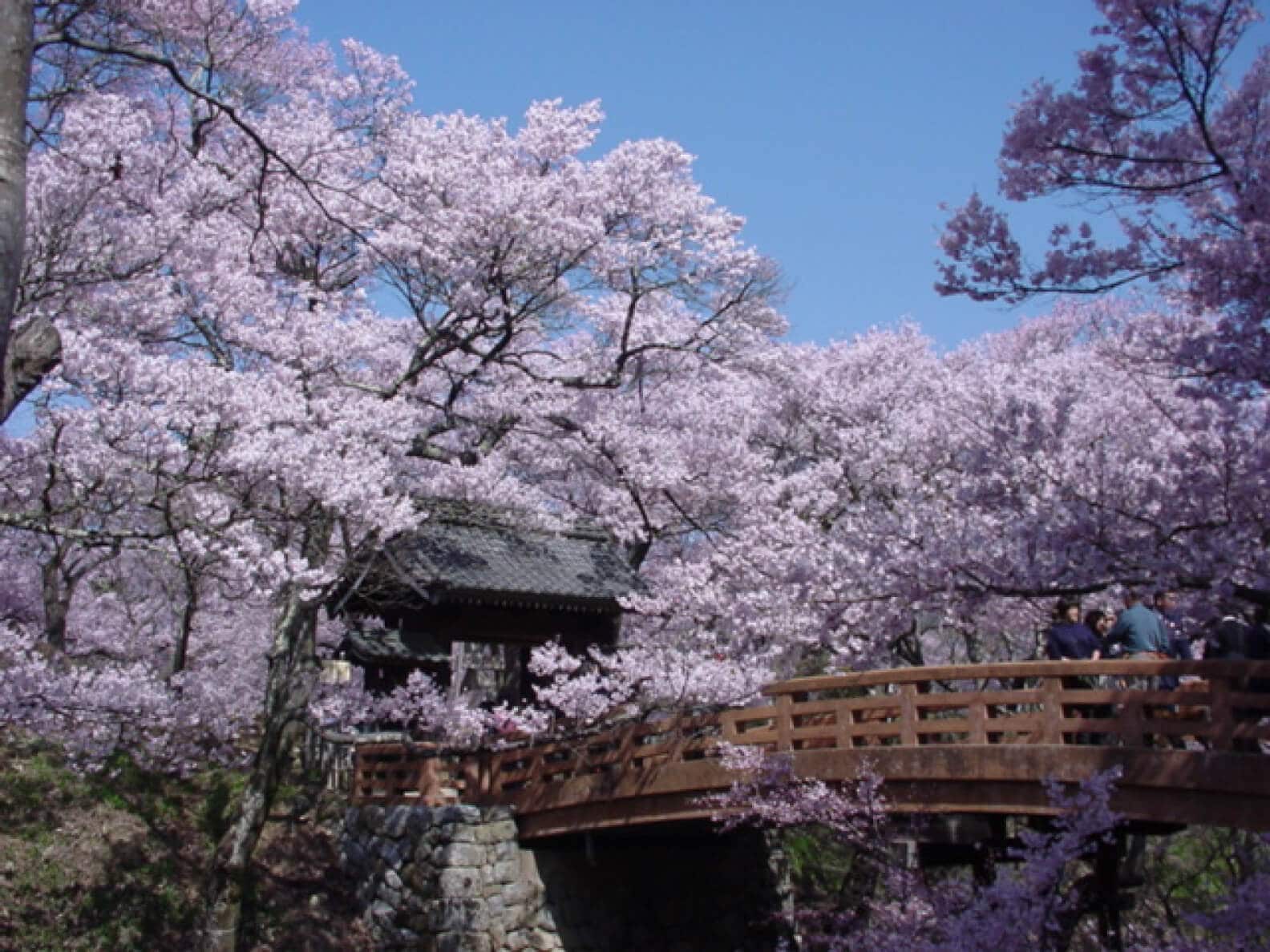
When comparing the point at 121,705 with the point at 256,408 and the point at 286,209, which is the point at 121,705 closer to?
the point at 256,408

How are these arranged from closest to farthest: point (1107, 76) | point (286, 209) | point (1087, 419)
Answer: point (1107, 76)
point (1087, 419)
point (286, 209)

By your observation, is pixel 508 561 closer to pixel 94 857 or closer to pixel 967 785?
pixel 94 857

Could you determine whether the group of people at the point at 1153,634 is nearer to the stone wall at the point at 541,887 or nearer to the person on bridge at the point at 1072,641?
the person on bridge at the point at 1072,641

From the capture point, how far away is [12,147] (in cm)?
364

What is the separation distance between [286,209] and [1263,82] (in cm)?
1159

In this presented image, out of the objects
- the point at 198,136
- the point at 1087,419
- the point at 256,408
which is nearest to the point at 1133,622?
the point at 1087,419

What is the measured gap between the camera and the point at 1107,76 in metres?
6.31

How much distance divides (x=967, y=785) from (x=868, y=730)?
35.0 inches

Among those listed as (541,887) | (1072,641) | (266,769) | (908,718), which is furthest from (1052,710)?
(266,769)

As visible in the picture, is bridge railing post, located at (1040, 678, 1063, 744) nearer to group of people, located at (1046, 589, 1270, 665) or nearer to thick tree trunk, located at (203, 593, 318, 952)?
group of people, located at (1046, 589, 1270, 665)

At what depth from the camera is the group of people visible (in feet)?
24.0

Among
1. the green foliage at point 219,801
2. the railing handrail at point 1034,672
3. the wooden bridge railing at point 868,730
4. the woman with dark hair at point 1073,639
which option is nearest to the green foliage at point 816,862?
the wooden bridge railing at point 868,730

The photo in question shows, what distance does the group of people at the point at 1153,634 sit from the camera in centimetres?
730

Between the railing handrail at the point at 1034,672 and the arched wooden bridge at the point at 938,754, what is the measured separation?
1cm
